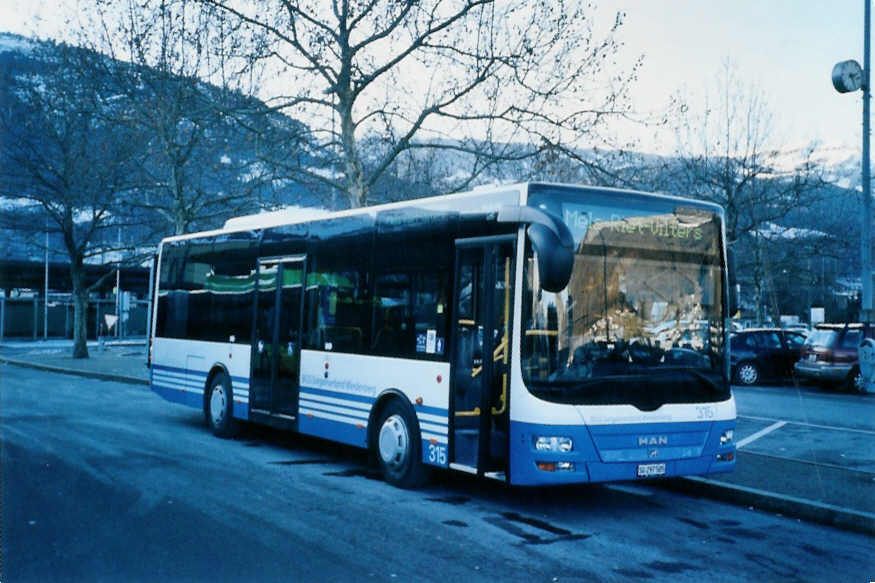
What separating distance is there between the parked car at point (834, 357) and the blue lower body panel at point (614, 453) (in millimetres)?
15971

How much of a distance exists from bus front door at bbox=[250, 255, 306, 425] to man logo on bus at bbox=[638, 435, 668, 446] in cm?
499

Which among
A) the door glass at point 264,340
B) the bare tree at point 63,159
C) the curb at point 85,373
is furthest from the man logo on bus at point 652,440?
the bare tree at point 63,159

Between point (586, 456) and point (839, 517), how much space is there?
2.39 metres

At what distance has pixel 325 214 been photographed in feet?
38.7

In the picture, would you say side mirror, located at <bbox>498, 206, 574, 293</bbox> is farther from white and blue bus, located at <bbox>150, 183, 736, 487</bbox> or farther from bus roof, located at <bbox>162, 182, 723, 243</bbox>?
bus roof, located at <bbox>162, 182, 723, 243</bbox>

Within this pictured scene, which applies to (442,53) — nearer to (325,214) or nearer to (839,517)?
(325,214)

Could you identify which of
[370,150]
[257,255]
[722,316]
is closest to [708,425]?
[722,316]

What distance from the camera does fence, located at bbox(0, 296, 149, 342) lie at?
47375 millimetres

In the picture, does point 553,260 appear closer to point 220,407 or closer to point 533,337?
point 533,337

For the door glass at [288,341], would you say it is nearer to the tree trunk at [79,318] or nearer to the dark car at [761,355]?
the dark car at [761,355]

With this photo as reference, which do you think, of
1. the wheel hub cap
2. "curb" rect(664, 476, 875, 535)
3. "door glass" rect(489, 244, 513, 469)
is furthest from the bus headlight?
"curb" rect(664, 476, 875, 535)

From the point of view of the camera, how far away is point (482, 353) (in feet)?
28.8

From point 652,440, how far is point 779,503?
1591 millimetres

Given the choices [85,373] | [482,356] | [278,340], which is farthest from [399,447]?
[85,373]
